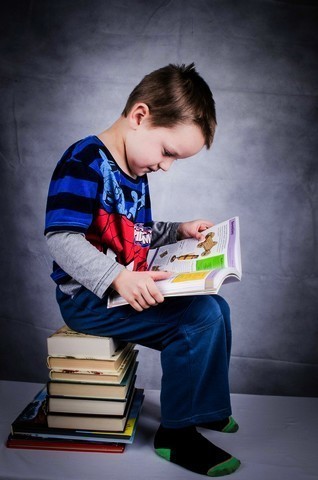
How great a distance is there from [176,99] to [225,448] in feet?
2.54

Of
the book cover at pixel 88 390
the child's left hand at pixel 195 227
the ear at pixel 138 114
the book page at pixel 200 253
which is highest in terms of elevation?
the ear at pixel 138 114

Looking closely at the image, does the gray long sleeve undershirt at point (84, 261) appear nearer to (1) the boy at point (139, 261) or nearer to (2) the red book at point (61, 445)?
(1) the boy at point (139, 261)

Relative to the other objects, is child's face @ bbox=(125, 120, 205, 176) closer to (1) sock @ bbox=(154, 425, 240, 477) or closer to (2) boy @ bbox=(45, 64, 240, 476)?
(2) boy @ bbox=(45, 64, 240, 476)

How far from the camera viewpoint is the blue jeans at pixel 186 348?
98 cm

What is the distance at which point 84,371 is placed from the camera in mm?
1032

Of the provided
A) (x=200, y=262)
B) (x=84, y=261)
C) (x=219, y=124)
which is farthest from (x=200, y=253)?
(x=219, y=124)

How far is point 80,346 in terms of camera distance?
103cm

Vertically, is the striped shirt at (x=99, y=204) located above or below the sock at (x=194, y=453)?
above

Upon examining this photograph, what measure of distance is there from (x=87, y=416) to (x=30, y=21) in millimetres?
1164

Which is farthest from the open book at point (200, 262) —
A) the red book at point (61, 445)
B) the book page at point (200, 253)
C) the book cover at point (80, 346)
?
the red book at point (61, 445)

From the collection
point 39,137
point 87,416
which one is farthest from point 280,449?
point 39,137

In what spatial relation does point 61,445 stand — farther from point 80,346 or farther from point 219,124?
point 219,124

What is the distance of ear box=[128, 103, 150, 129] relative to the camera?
105cm

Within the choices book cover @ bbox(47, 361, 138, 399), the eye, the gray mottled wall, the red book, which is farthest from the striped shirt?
the gray mottled wall
